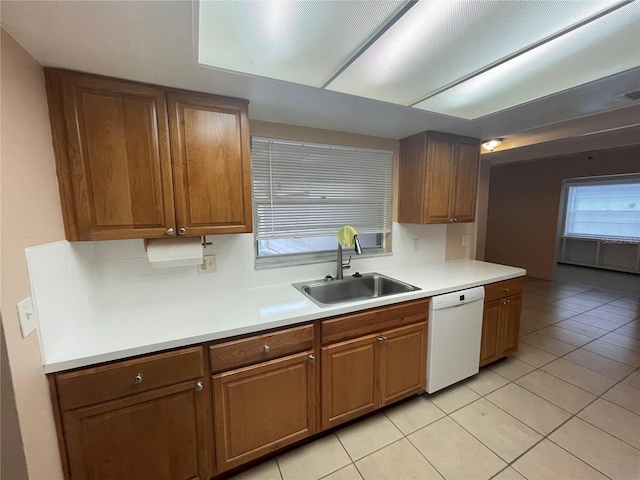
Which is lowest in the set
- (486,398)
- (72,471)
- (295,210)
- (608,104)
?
(486,398)

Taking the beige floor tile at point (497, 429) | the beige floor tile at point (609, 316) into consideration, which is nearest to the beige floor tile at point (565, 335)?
the beige floor tile at point (609, 316)

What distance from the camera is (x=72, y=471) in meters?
1.09

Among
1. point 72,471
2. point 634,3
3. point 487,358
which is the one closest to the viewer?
point 634,3

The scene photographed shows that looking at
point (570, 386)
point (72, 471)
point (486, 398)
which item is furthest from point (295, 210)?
point (570, 386)

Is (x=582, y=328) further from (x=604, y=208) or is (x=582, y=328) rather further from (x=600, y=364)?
(x=604, y=208)

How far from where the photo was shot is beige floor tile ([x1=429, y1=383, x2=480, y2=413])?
1966mm

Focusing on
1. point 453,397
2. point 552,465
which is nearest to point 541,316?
point 453,397

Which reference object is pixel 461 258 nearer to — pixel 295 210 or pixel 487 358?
pixel 487 358

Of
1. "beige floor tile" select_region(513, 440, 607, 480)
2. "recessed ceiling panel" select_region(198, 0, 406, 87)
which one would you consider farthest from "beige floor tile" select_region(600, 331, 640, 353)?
"recessed ceiling panel" select_region(198, 0, 406, 87)

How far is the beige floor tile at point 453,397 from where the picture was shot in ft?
6.45

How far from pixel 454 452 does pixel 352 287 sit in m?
1.23

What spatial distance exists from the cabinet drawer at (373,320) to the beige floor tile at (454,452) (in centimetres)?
72

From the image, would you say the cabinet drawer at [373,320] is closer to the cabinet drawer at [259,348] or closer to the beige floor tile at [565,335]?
the cabinet drawer at [259,348]

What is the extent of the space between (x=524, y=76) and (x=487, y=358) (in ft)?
7.14
